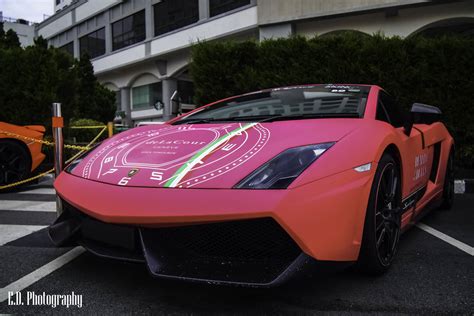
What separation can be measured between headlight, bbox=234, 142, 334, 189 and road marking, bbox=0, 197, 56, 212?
3.21 m

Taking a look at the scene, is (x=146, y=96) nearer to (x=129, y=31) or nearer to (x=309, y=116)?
(x=129, y=31)

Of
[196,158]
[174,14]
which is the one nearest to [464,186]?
[196,158]

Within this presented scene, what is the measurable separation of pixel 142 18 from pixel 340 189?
28.0 m

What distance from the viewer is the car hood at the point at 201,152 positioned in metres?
2.05

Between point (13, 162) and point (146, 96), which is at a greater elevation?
point (146, 96)

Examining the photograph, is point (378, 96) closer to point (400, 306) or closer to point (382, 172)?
point (382, 172)

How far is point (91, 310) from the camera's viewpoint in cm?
195

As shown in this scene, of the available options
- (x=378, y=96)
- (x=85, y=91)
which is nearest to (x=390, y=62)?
(x=378, y=96)

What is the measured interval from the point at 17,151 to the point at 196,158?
4444 millimetres

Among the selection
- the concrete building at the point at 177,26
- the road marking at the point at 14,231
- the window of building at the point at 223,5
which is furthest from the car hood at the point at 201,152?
the window of building at the point at 223,5

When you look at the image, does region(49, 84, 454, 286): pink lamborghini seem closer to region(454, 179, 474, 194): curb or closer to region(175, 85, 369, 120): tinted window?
region(175, 85, 369, 120): tinted window

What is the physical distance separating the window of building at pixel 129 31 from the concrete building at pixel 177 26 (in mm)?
A: 18

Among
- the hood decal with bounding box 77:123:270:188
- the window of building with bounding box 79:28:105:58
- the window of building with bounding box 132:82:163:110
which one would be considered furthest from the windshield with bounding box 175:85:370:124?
the window of building with bounding box 79:28:105:58

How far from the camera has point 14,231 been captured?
3520 millimetres
